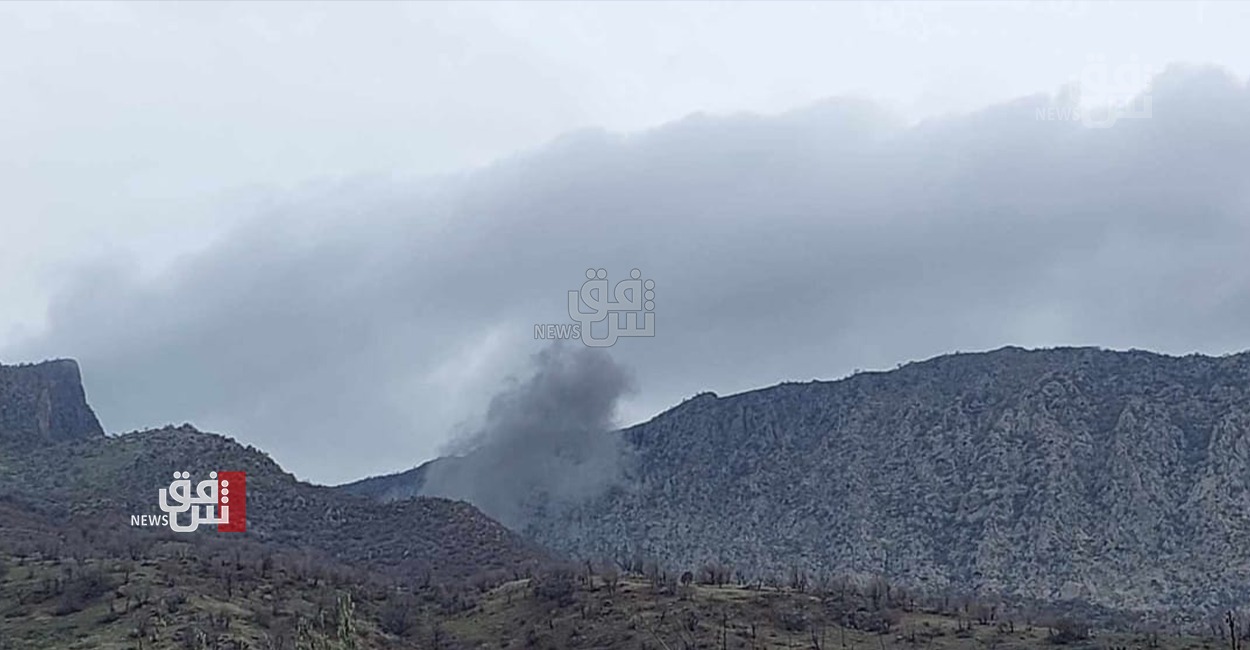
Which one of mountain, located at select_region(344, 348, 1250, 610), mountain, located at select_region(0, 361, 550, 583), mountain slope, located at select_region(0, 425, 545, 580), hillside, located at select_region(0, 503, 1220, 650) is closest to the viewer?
hillside, located at select_region(0, 503, 1220, 650)

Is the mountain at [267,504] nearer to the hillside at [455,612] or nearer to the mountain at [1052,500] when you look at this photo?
the hillside at [455,612]

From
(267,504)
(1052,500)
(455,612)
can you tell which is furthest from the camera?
(267,504)

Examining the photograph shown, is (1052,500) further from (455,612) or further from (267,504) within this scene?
(267,504)

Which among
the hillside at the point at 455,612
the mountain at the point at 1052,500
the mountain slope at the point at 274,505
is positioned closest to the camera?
the hillside at the point at 455,612

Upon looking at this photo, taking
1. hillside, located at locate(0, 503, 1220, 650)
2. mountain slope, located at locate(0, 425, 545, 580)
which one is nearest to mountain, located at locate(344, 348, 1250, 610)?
hillside, located at locate(0, 503, 1220, 650)

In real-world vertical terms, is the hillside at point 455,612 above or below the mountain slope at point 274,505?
below

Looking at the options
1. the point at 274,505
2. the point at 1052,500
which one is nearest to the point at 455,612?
the point at 274,505

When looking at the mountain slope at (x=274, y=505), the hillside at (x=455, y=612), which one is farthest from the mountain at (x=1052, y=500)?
the mountain slope at (x=274, y=505)

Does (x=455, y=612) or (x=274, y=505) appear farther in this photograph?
(x=274, y=505)

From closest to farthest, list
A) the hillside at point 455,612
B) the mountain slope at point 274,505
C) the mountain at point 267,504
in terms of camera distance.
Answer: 1. the hillside at point 455,612
2. the mountain at point 267,504
3. the mountain slope at point 274,505

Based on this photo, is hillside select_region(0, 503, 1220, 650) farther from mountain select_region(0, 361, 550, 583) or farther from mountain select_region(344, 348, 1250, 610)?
mountain select_region(344, 348, 1250, 610)

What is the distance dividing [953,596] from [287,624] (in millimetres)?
81370

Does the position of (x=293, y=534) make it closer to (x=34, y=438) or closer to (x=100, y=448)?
(x=100, y=448)

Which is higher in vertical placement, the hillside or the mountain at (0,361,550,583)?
the mountain at (0,361,550,583)
